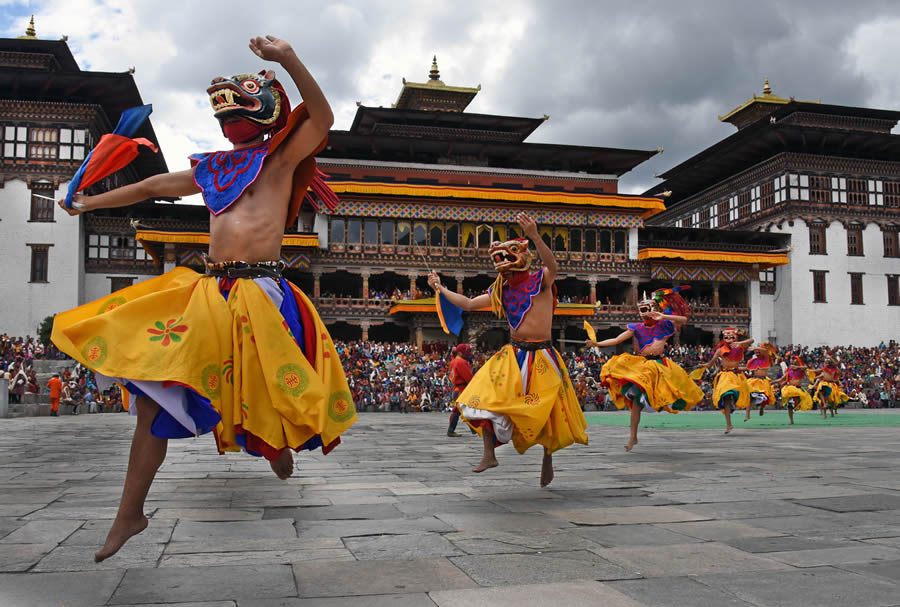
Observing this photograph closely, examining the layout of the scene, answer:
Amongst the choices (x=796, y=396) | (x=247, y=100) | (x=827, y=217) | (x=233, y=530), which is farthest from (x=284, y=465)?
(x=827, y=217)

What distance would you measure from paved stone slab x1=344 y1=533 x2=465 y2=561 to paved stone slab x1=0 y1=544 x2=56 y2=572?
1290 millimetres

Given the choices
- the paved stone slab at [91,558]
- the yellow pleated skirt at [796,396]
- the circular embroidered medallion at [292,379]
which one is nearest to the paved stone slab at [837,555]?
the circular embroidered medallion at [292,379]

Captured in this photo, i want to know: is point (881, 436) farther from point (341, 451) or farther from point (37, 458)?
point (37, 458)

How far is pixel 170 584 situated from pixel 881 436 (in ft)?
37.3

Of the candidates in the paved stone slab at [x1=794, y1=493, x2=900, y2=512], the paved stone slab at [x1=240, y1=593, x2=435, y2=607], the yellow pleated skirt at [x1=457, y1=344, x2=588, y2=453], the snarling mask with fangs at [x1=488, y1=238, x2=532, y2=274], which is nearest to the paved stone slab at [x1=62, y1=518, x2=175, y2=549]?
the paved stone slab at [x1=240, y1=593, x2=435, y2=607]

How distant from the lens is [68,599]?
2.67m

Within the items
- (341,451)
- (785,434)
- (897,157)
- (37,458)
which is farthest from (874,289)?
(37,458)

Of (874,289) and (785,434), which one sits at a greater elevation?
(874,289)

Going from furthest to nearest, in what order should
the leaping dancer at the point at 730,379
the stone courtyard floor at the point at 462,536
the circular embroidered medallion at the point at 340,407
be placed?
the leaping dancer at the point at 730,379
the circular embroidered medallion at the point at 340,407
the stone courtyard floor at the point at 462,536

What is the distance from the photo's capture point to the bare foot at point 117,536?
3.16 m

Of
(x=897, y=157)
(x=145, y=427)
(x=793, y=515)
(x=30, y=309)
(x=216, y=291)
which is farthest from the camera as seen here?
(x=897, y=157)

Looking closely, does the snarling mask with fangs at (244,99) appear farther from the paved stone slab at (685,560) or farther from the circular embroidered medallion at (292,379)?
the paved stone slab at (685,560)

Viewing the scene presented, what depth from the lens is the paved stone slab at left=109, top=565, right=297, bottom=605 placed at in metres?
2.71

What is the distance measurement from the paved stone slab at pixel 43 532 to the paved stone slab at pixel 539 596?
6.66ft
